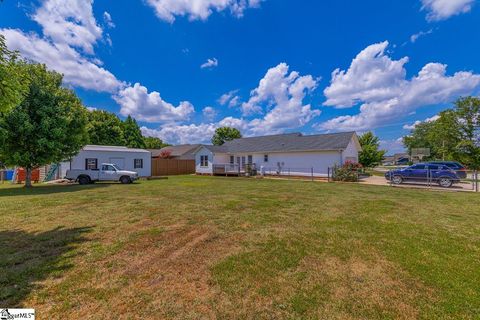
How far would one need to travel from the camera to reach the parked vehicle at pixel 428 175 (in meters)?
14.1

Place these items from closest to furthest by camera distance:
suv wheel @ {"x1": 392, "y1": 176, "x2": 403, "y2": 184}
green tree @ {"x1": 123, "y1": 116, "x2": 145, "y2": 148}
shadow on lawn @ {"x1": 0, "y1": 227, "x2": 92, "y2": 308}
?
shadow on lawn @ {"x1": 0, "y1": 227, "x2": 92, "y2": 308}
suv wheel @ {"x1": 392, "y1": 176, "x2": 403, "y2": 184}
green tree @ {"x1": 123, "y1": 116, "x2": 145, "y2": 148}

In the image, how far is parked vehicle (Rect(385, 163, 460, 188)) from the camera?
14.1 meters

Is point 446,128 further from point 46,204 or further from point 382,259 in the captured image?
point 46,204

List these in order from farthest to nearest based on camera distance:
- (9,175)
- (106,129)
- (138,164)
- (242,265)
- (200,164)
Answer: (106,129) → (200,164) → (138,164) → (9,175) → (242,265)

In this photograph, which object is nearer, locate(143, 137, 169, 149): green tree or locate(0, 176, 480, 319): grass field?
locate(0, 176, 480, 319): grass field

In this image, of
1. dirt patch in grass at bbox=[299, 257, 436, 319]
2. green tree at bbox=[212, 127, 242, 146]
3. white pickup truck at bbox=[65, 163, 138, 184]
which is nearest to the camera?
dirt patch in grass at bbox=[299, 257, 436, 319]

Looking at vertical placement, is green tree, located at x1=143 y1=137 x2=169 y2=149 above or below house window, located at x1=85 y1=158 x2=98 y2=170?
above

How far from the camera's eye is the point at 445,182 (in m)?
14.3

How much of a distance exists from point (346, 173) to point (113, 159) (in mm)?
21675

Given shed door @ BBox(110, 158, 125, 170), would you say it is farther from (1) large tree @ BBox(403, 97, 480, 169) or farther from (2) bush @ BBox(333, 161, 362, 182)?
(1) large tree @ BBox(403, 97, 480, 169)

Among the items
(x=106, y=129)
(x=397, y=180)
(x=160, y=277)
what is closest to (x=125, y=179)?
(x=160, y=277)

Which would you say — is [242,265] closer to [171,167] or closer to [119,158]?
[119,158]

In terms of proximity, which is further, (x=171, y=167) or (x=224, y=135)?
(x=224, y=135)

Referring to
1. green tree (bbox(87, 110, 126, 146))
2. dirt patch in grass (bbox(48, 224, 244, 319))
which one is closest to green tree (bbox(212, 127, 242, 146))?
green tree (bbox(87, 110, 126, 146))
